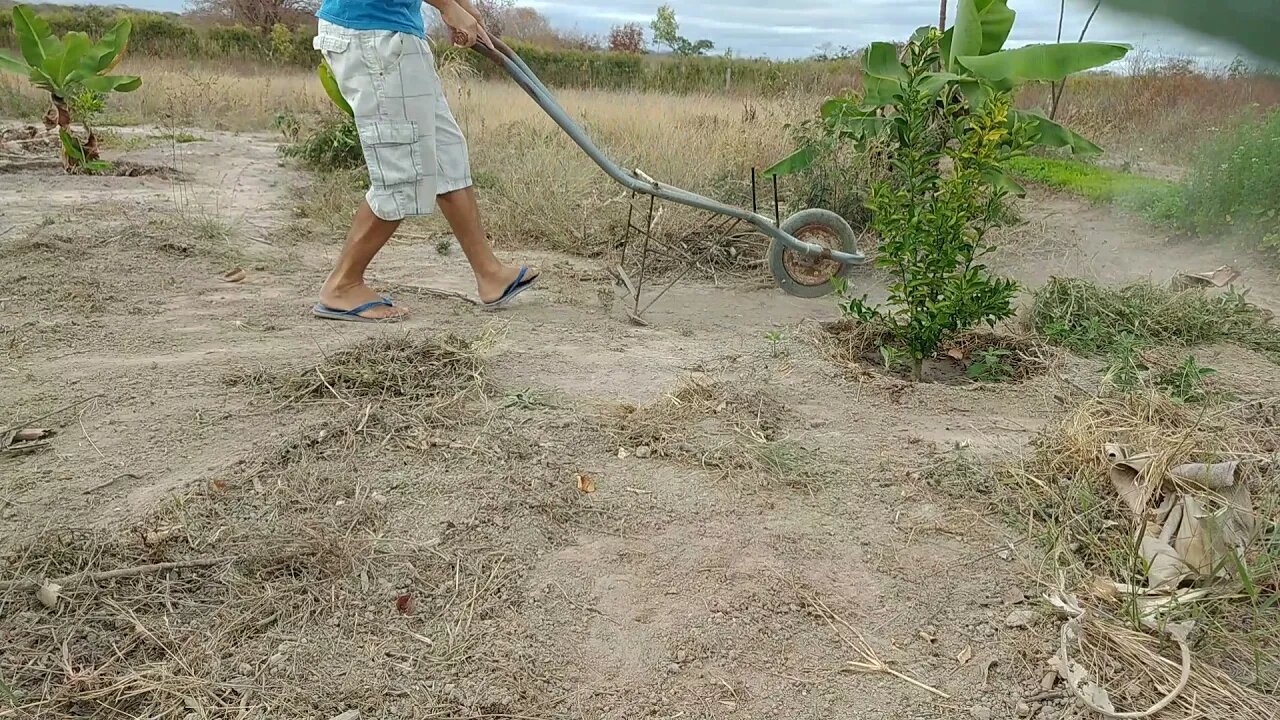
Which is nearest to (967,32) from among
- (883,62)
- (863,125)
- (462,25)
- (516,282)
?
(883,62)

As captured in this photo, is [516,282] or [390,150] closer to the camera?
[390,150]

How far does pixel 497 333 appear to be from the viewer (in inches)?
127

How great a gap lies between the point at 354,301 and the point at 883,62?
2.42 metres

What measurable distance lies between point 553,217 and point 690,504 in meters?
3.30

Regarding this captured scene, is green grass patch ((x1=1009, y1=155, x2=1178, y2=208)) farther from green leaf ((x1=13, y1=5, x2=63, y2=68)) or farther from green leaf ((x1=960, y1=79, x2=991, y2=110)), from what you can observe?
green leaf ((x1=13, y1=5, x2=63, y2=68))

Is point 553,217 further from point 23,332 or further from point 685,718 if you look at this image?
point 685,718

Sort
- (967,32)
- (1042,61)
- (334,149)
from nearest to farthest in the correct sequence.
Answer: (1042,61) < (967,32) < (334,149)

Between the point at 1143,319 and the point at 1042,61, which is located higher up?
the point at 1042,61

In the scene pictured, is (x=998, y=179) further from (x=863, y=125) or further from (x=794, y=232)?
(x=794, y=232)

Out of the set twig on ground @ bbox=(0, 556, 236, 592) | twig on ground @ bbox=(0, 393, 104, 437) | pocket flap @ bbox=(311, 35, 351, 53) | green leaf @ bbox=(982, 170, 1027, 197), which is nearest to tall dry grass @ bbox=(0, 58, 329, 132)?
pocket flap @ bbox=(311, 35, 351, 53)

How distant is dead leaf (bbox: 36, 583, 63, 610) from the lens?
5.37 feet

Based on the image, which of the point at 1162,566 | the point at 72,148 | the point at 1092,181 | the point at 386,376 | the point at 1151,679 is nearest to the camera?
the point at 1151,679

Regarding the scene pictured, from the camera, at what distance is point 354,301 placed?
3396 millimetres

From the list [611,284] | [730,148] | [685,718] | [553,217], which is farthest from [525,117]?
[685,718]
